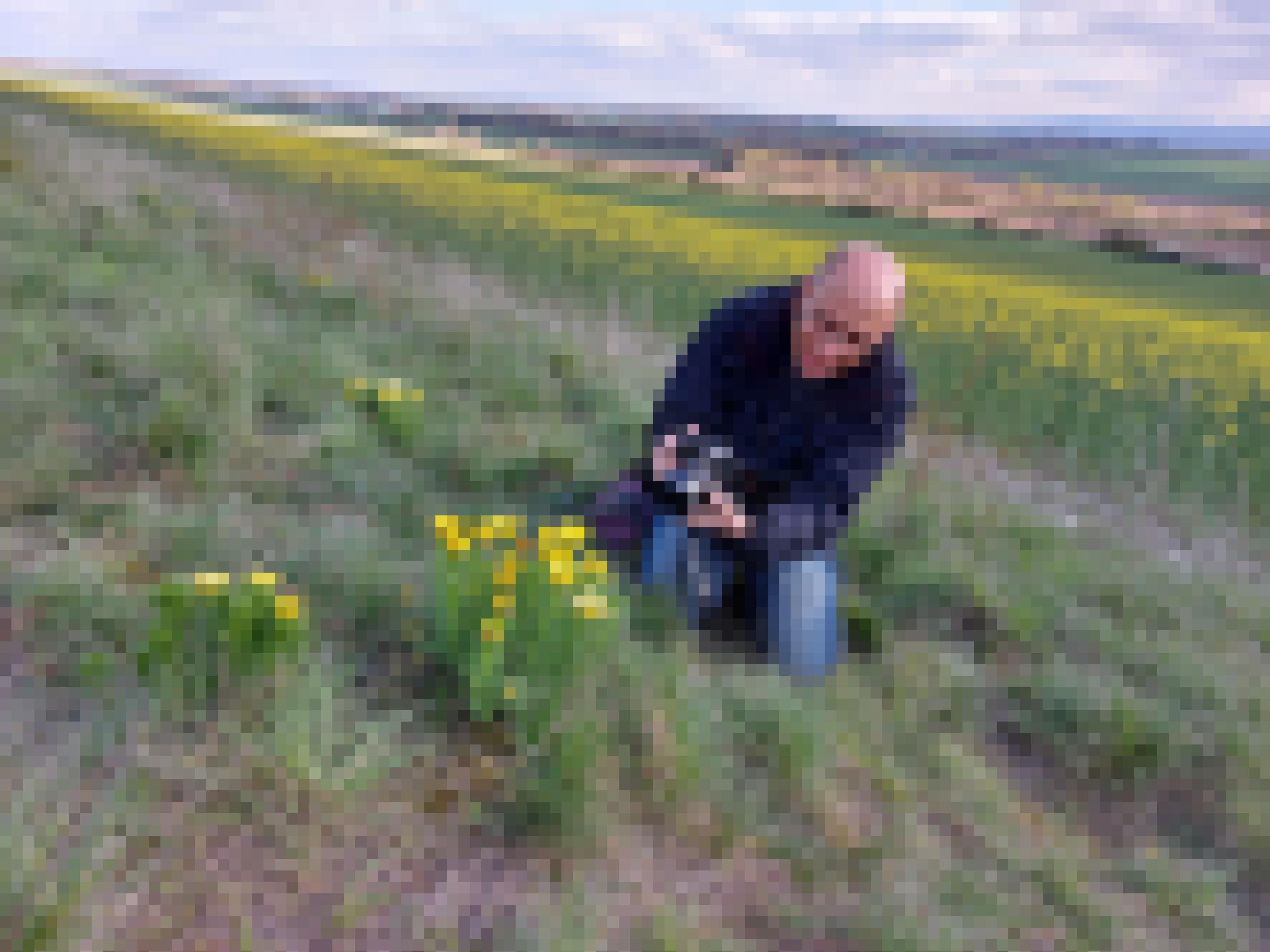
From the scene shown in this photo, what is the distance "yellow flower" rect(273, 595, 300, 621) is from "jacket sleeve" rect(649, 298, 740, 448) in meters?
1.36

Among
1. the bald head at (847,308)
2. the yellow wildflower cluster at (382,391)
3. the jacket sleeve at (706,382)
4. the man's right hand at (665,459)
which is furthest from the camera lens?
the yellow wildflower cluster at (382,391)

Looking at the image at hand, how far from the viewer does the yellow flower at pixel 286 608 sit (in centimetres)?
217

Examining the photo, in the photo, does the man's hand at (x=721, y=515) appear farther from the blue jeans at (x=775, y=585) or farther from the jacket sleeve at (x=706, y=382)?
the jacket sleeve at (x=706, y=382)

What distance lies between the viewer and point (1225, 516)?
20.1 ft

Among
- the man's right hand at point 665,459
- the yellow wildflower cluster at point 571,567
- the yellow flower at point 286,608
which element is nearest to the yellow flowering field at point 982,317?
the man's right hand at point 665,459

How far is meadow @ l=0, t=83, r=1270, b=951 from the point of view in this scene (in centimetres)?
195

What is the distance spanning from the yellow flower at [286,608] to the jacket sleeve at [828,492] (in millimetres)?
1419

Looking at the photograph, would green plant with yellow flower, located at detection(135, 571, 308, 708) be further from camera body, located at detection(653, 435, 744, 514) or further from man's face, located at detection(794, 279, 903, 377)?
man's face, located at detection(794, 279, 903, 377)

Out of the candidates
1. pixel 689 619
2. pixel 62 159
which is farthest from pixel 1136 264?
pixel 689 619

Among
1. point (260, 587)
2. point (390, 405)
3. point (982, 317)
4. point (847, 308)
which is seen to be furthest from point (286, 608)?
point (982, 317)

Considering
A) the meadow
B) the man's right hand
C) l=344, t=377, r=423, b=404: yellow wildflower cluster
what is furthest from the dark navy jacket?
l=344, t=377, r=423, b=404: yellow wildflower cluster

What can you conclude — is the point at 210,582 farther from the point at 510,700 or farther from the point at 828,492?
the point at 828,492

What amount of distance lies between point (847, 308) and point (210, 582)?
1.87 meters

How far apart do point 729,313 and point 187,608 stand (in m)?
1.89
